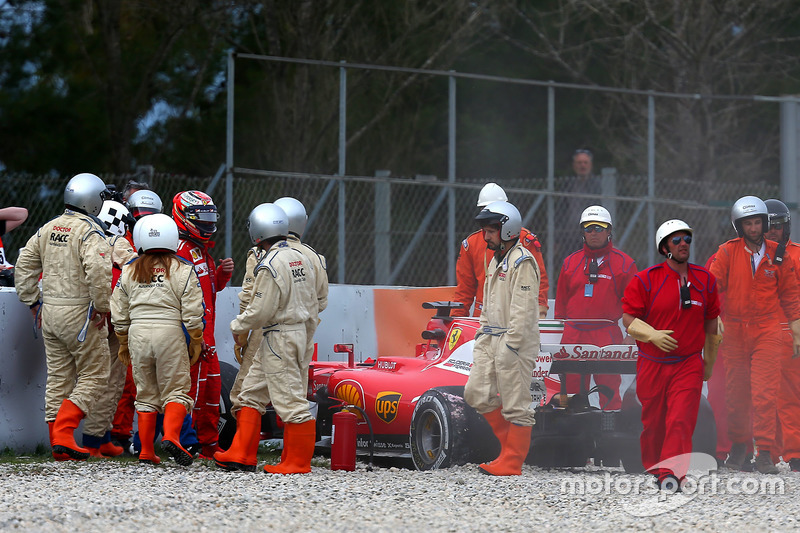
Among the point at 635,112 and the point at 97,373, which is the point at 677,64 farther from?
the point at 97,373

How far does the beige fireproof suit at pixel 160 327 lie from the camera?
27.8 ft

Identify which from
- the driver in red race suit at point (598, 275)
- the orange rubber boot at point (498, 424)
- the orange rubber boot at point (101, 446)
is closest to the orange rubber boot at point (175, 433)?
the orange rubber boot at point (101, 446)

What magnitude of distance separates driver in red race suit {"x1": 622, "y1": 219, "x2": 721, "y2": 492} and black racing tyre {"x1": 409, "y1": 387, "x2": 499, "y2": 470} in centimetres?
115

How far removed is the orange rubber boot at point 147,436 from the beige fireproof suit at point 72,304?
0.53 m

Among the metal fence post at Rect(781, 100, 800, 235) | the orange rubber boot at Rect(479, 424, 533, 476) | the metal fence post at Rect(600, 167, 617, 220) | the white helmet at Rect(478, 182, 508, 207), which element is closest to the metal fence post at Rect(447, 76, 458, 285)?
the white helmet at Rect(478, 182, 508, 207)

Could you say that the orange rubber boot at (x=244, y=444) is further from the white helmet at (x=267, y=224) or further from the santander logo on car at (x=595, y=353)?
the santander logo on car at (x=595, y=353)

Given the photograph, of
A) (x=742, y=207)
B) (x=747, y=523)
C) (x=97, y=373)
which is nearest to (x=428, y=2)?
(x=742, y=207)

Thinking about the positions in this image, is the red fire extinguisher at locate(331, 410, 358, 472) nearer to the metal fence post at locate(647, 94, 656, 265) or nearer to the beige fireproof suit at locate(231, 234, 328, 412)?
the beige fireproof suit at locate(231, 234, 328, 412)

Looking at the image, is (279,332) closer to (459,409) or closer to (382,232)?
(459,409)

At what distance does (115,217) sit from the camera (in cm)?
1002

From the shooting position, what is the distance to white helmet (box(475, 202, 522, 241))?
8.73m

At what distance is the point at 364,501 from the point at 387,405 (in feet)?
7.51

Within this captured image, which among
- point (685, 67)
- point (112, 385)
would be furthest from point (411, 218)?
point (685, 67)

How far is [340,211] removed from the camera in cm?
1166
